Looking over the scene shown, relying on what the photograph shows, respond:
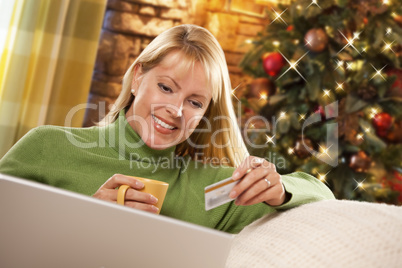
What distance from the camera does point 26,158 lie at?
1.20 m

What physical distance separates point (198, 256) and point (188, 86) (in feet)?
2.40

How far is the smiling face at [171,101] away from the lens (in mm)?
1244

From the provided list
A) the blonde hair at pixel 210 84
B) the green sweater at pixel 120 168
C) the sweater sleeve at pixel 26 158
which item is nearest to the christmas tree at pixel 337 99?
the blonde hair at pixel 210 84

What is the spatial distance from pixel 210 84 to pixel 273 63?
1.35 meters

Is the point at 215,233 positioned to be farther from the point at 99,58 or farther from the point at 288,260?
the point at 99,58

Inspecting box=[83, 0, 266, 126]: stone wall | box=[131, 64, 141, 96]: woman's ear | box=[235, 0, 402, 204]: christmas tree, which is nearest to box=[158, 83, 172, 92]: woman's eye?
box=[131, 64, 141, 96]: woman's ear

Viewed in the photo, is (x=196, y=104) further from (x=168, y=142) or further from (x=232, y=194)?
(x=232, y=194)

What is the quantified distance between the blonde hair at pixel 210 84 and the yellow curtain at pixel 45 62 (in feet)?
4.35

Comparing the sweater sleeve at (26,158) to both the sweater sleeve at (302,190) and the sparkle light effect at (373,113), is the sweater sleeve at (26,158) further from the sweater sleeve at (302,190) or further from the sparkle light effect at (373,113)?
the sparkle light effect at (373,113)

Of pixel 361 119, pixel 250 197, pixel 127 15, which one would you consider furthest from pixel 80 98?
pixel 250 197

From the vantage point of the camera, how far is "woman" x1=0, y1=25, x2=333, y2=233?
122cm

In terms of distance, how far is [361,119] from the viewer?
2.48 m

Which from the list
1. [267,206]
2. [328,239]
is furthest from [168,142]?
[328,239]

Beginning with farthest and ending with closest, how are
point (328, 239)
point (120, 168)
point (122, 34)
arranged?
point (122, 34) → point (120, 168) → point (328, 239)
